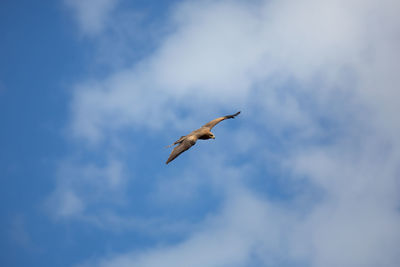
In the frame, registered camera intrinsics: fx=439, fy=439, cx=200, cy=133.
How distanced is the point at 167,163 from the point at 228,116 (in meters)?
13.7

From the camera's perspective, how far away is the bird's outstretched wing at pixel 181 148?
97.0 ft

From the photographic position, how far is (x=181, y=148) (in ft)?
101

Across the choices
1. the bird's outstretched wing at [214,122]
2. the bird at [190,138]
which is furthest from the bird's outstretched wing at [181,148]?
the bird's outstretched wing at [214,122]

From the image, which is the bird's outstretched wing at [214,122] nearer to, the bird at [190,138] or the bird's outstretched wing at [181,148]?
the bird at [190,138]

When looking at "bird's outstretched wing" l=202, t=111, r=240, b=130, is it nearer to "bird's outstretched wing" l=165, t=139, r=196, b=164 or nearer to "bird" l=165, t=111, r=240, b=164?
"bird" l=165, t=111, r=240, b=164

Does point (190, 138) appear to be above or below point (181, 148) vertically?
above

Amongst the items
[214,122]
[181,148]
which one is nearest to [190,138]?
[181,148]

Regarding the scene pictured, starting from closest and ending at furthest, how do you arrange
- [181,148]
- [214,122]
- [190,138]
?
[181,148] < [190,138] < [214,122]

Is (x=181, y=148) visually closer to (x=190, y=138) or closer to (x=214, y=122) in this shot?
(x=190, y=138)

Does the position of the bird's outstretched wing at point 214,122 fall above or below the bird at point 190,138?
above

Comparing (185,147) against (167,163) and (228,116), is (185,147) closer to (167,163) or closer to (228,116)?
(167,163)

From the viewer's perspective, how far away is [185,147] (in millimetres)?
31141

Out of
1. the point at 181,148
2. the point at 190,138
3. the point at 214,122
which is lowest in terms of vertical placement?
the point at 181,148

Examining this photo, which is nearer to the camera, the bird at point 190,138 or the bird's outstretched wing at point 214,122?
the bird at point 190,138
